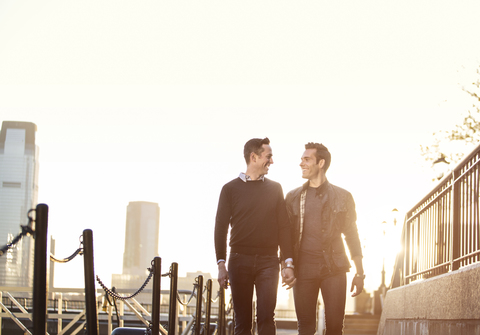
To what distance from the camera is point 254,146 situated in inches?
228

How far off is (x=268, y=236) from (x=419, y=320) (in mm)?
2304

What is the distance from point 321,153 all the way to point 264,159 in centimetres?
55

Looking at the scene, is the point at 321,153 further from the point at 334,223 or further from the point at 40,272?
the point at 40,272

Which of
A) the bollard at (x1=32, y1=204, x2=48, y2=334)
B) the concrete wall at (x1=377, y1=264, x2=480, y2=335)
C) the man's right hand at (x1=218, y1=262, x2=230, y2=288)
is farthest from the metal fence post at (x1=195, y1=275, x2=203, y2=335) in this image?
the bollard at (x1=32, y1=204, x2=48, y2=334)

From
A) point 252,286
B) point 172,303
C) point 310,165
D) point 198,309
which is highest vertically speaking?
point 310,165

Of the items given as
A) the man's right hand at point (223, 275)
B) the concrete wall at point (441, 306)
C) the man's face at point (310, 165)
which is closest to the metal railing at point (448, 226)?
the concrete wall at point (441, 306)

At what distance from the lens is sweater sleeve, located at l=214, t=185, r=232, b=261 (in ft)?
18.8

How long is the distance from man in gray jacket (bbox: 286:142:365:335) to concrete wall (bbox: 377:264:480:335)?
816mm

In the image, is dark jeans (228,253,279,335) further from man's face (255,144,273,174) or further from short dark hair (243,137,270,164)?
short dark hair (243,137,270,164)

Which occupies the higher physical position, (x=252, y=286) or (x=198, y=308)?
(x=252, y=286)

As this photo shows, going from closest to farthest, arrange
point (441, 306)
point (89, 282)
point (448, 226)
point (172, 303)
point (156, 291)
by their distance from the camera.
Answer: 1. point (89, 282)
2. point (441, 306)
3. point (156, 291)
4. point (448, 226)
5. point (172, 303)

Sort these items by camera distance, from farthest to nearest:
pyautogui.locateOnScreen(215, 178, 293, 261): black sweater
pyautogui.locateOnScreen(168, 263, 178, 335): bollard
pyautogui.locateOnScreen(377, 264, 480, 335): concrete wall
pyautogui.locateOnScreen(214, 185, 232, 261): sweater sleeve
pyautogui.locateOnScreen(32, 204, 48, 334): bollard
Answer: pyautogui.locateOnScreen(168, 263, 178, 335): bollard → pyautogui.locateOnScreen(214, 185, 232, 261): sweater sleeve → pyautogui.locateOnScreen(215, 178, 293, 261): black sweater → pyautogui.locateOnScreen(377, 264, 480, 335): concrete wall → pyautogui.locateOnScreen(32, 204, 48, 334): bollard

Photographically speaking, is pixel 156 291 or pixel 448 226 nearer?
pixel 156 291

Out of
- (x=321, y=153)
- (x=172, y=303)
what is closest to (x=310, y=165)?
(x=321, y=153)
